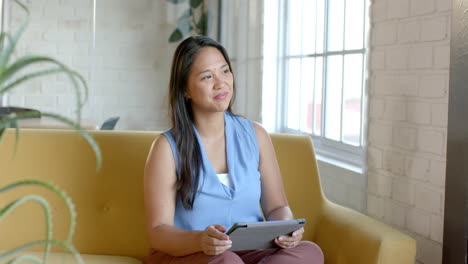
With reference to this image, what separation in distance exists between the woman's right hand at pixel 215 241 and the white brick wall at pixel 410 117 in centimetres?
81

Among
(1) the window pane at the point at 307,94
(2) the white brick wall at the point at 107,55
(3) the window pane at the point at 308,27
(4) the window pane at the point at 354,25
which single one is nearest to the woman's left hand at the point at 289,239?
(4) the window pane at the point at 354,25

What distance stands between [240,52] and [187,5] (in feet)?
1.89

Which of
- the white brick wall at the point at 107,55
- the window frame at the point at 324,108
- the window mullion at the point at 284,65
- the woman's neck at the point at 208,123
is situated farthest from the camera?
the white brick wall at the point at 107,55

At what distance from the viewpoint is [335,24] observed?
3531 millimetres

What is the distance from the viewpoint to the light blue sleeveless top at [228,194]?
7.06ft

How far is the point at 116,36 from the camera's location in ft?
15.2

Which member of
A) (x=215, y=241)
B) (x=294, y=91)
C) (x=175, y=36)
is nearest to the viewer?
(x=215, y=241)

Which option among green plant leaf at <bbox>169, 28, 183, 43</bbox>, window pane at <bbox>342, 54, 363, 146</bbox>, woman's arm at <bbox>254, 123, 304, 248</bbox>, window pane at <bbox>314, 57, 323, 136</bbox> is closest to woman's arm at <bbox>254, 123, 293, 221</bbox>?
woman's arm at <bbox>254, 123, 304, 248</bbox>

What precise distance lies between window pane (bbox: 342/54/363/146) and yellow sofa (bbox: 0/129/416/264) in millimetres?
A: 766

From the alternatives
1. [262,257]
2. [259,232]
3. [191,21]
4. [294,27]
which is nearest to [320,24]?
[294,27]

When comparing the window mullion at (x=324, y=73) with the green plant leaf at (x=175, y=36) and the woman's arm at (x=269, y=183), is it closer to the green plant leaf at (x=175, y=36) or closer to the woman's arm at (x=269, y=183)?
the woman's arm at (x=269, y=183)

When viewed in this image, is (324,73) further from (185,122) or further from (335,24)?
(185,122)

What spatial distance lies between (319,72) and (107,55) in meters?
1.75

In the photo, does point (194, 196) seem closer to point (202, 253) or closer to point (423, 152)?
point (202, 253)
